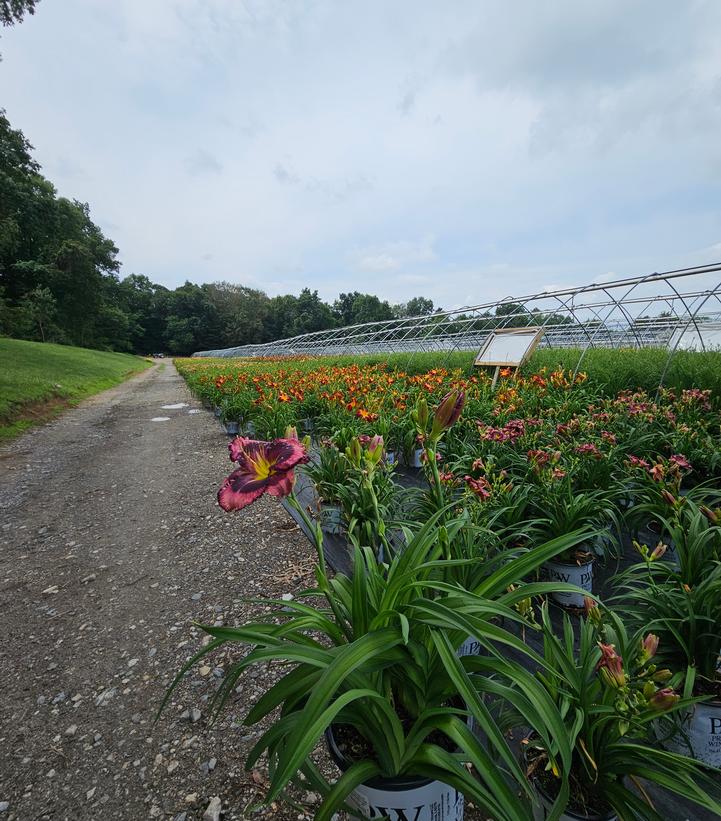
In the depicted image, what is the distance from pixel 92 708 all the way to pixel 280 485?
4.54 feet

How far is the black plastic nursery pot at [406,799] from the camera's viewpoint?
87 cm

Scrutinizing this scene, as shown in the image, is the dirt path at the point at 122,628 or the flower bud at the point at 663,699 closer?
the flower bud at the point at 663,699

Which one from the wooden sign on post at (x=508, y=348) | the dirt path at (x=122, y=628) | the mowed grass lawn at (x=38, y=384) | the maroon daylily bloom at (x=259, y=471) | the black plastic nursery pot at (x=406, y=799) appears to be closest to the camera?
the black plastic nursery pot at (x=406, y=799)

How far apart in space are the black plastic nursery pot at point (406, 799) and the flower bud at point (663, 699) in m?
0.48

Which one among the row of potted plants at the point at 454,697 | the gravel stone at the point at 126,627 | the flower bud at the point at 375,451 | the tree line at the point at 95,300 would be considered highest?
the tree line at the point at 95,300

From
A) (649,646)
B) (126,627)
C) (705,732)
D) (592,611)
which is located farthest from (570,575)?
(126,627)

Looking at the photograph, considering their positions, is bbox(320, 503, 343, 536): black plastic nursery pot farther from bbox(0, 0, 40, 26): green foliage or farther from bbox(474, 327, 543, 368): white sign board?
bbox(0, 0, 40, 26): green foliage

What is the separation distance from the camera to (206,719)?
57.8 inches

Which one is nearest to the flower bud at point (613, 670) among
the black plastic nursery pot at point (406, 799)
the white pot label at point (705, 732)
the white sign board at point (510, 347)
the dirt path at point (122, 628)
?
the black plastic nursery pot at point (406, 799)

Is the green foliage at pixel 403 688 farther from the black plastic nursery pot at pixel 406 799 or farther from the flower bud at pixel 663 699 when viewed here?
the flower bud at pixel 663 699

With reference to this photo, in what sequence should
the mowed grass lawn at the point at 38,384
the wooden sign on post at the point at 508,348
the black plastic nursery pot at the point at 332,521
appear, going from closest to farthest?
the black plastic nursery pot at the point at 332,521 < the wooden sign on post at the point at 508,348 < the mowed grass lawn at the point at 38,384

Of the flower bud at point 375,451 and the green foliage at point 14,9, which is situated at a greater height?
the green foliage at point 14,9

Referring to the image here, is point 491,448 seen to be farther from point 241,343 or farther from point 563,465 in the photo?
point 241,343

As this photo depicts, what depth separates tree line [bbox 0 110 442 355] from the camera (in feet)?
39.0
